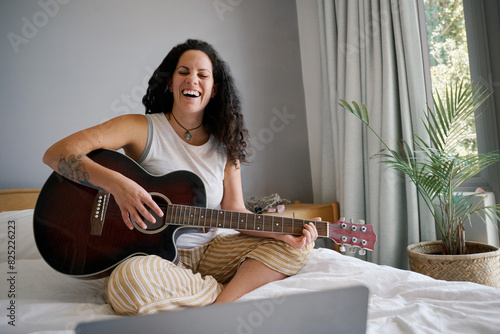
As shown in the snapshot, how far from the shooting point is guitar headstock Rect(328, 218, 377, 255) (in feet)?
3.92

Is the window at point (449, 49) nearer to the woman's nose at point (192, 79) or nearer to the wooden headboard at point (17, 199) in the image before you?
the woman's nose at point (192, 79)

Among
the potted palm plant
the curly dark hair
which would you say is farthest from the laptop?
the potted palm plant

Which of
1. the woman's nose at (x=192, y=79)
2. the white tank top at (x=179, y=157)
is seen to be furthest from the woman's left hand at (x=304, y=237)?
the woman's nose at (x=192, y=79)

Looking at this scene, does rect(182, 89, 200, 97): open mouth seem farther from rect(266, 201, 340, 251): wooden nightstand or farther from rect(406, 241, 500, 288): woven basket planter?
rect(406, 241, 500, 288): woven basket planter

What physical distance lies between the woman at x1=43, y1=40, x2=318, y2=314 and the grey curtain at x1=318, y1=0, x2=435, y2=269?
101cm

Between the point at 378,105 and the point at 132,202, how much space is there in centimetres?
162

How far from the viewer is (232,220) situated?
3.86 feet

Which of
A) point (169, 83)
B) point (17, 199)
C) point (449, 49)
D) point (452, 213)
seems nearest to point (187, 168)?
point (169, 83)

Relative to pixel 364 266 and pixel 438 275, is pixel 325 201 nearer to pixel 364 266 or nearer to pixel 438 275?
pixel 438 275

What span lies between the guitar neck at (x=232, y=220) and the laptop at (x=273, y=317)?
0.64 metres

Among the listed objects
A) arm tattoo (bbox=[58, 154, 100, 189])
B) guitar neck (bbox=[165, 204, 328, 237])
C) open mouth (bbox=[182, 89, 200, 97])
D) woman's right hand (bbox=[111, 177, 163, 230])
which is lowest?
guitar neck (bbox=[165, 204, 328, 237])

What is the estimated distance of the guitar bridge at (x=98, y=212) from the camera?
3.55ft

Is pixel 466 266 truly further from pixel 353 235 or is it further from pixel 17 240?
pixel 17 240

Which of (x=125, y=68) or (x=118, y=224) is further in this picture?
(x=125, y=68)
